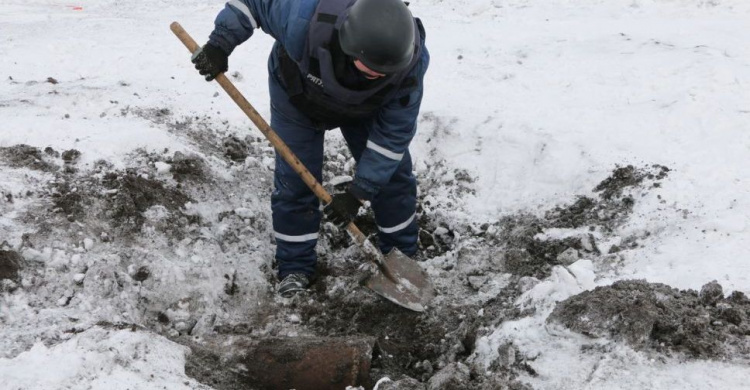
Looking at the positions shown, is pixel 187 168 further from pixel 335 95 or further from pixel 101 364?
pixel 101 364

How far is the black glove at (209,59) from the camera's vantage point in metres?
3.13

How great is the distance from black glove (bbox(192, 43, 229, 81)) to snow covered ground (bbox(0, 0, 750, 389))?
3.03ft

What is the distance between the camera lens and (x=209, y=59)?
123 inches

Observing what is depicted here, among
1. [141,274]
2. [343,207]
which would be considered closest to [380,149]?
[343,207]

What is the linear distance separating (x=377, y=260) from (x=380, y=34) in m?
1.37

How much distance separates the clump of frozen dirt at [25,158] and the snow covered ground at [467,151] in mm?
51

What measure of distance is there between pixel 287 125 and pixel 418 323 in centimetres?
128

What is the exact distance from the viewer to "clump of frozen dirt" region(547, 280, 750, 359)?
7.89 feet

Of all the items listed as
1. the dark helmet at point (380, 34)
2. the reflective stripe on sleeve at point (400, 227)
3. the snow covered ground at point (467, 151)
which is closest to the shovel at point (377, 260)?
the reflective stripe on sleeve at point (400, 227)

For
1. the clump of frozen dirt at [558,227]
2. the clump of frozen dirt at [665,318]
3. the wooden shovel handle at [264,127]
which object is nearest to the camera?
the clump of frozen dirt at [665,318]

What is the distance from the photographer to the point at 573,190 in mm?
3984

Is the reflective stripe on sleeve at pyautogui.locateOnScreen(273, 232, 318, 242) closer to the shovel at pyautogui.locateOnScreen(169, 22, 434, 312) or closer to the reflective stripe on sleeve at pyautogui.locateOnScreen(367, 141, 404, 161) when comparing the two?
the shovel at pyautogui.locateOnScreen(169, 22, 434, 312)

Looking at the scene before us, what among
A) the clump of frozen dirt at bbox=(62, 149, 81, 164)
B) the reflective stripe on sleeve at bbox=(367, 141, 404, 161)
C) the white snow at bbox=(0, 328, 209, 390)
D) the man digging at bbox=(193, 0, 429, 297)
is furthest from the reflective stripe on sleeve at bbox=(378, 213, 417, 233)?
the clump of frozen dirt at bbox=(62, 149, 81, 164)

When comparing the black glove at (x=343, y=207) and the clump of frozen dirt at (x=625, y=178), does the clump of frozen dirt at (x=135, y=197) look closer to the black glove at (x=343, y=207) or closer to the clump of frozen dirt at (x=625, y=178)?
the black glove at (x=343, y=207)
